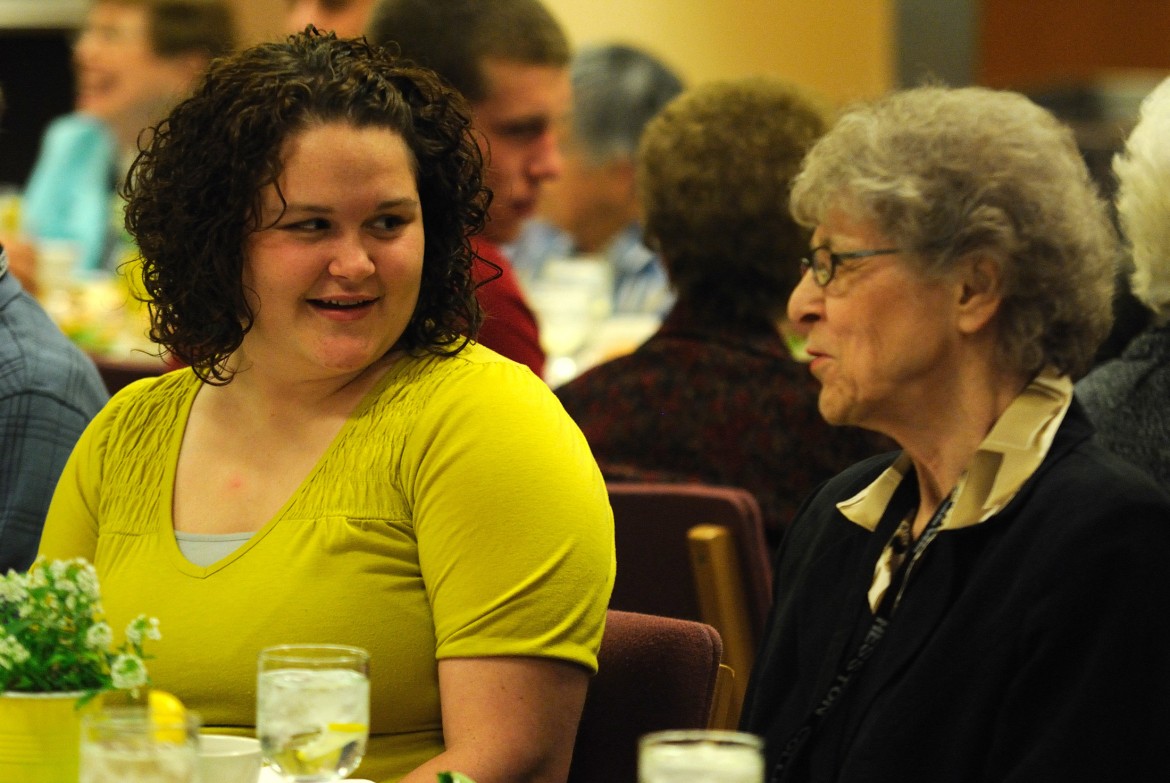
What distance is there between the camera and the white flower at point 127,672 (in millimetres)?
1327

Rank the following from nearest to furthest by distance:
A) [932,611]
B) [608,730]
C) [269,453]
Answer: [932,611] < [608,730] < [269,453]

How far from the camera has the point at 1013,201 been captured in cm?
176

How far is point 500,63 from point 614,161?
246 cm

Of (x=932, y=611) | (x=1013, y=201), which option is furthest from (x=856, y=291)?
(x=932, y=611)

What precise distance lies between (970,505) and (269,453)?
0.81m

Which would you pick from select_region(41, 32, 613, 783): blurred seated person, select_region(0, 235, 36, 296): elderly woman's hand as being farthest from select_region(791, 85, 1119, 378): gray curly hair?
select_region(0, 235, 36, 296): elderly woman's hand

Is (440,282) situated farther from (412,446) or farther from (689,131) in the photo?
(689,131)

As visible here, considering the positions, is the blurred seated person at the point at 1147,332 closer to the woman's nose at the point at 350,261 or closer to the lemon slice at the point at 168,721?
the woman's nose at the point at 350,261

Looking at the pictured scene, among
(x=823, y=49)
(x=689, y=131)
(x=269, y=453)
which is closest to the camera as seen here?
(x=269, y=453)

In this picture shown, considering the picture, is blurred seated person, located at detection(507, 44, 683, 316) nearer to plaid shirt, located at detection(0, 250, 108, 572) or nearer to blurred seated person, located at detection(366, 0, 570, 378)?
blurred seated person, located at detection(366, 0, 570, 378)

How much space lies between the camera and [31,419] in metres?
2.22

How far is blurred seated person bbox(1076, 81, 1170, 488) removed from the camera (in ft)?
6.81

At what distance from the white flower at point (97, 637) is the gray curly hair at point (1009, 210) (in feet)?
3.10

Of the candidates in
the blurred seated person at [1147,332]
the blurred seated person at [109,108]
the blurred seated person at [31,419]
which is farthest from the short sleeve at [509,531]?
the blurred seated person at [109,108]
